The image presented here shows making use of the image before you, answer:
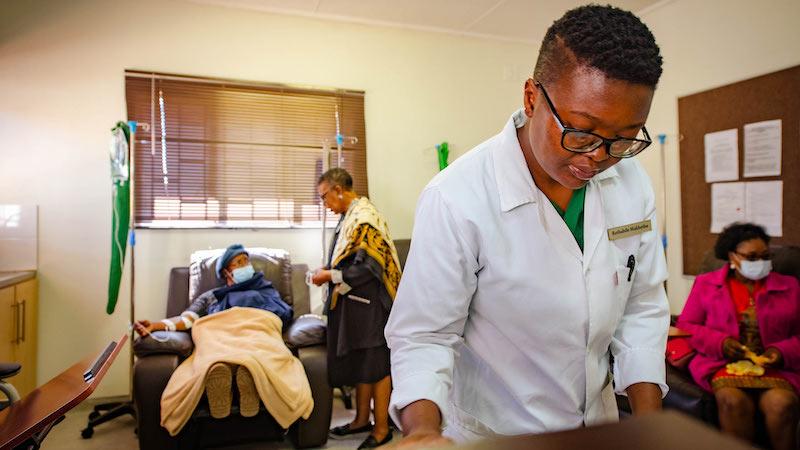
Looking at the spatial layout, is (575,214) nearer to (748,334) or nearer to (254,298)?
(748,334)

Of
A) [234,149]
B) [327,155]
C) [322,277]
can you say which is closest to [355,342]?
[322,277]

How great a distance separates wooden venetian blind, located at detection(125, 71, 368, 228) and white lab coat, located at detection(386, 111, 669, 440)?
9.83 feet

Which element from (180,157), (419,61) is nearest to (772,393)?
(419,61)

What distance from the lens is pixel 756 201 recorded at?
3.29 meters

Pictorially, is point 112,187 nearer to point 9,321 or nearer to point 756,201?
point 9,321

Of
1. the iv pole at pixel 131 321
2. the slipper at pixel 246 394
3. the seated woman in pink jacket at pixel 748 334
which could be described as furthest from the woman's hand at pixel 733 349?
the iv pole at pixel 131 321

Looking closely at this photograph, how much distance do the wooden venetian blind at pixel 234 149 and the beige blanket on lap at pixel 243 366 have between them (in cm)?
101

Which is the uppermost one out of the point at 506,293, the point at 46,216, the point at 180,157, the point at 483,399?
the point at 180,157

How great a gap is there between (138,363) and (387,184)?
218cm

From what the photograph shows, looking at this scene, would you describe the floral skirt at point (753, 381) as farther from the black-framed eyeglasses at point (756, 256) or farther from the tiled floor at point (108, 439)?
the tiled floor at point (108, 439)

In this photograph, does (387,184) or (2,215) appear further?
(387,184)

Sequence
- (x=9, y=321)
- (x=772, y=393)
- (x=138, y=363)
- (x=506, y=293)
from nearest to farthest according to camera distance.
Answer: (x=506, y=293) < (x=772, y=393) < (x=138, y=363) < (x=9, y=321)

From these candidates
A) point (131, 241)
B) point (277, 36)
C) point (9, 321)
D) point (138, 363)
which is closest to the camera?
point (138, 363)

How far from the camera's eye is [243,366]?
2.60m
